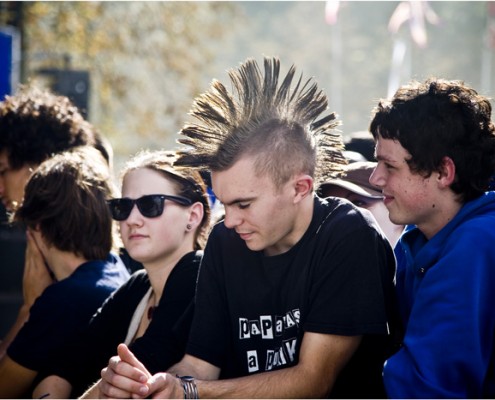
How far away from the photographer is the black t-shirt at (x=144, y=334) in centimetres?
349

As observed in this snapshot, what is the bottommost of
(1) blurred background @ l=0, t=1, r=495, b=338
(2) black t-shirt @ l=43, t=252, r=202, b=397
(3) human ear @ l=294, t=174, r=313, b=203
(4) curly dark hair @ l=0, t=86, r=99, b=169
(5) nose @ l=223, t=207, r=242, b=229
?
(2) black t-shirt @ l=43, t=252, r=202, b=397

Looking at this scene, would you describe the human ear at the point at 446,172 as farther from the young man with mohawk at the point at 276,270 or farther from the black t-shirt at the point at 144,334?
the black t-shirt at the point at 144,334

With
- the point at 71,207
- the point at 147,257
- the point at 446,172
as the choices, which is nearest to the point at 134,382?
the point at 147,257

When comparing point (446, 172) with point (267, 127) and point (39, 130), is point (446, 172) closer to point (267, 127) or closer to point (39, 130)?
point (267, 127)

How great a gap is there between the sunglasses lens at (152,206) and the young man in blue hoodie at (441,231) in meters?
1.04

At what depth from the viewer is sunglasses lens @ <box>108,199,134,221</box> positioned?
379cm

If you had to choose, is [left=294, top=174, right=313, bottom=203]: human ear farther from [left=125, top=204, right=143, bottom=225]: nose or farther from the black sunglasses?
[left=125, top=204, right=143, bottom=225]: nose

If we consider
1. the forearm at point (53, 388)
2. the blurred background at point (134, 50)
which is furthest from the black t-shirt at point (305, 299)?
the blurred background at point (134, 50)

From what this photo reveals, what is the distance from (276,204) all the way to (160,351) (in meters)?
0.81

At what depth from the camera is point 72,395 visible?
152 inches

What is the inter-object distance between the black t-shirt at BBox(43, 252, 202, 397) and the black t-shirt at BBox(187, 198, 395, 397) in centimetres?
26

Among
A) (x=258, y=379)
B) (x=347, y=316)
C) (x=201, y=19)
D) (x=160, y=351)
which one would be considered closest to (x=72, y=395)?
(x=160, y=351)

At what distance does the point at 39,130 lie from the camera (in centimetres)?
511

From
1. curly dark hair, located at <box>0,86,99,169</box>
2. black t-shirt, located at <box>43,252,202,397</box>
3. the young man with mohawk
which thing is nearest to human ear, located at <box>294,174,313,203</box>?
the young man with mohawk
